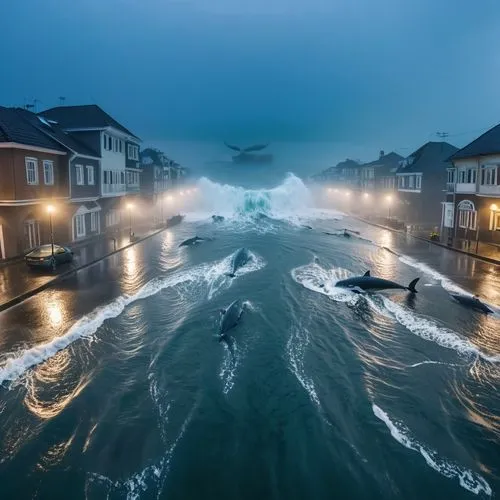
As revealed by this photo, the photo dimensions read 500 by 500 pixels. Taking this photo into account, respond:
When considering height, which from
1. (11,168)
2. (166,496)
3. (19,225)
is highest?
(11,168)

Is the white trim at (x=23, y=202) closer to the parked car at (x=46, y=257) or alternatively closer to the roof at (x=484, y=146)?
the parked car at (x=46, y=257)

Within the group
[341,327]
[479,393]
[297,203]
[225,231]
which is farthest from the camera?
[297,203]

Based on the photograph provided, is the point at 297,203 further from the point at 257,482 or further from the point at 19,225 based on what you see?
the point at 257,482

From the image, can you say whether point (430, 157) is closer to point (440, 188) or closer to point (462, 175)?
point (440, 188)

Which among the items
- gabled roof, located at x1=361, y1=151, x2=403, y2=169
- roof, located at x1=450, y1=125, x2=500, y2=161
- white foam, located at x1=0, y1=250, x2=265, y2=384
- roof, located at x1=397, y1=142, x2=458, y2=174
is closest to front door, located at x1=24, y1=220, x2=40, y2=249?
white foam, located at x1=0, y1=250, x2=265, y2=384

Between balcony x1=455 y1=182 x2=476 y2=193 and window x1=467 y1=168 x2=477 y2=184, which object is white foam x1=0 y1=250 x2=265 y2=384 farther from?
window x1=467 y1=168 x2=477 y2=184

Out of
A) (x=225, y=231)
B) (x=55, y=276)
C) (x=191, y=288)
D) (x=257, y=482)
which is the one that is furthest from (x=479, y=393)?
(x=225, y=231)
